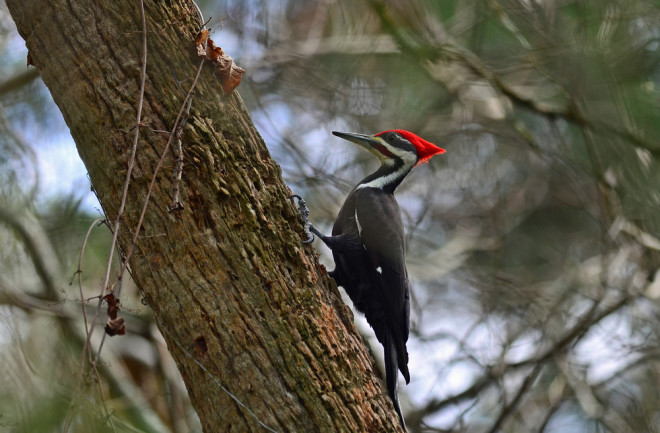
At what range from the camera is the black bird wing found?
3.29 meters

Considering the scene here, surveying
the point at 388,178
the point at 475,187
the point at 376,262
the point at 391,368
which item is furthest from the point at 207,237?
the point at 475,187

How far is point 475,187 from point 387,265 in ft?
10.8

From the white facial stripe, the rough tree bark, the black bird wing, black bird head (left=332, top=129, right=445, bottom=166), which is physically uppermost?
black bird head (left=332, top=129, right=445, bottom=166)

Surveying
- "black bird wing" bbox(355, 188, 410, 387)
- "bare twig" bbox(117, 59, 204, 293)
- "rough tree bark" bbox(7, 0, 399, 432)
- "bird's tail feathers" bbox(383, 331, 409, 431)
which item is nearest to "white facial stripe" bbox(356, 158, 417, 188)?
"black bird wing" bbox(355, 188, 410, 387)

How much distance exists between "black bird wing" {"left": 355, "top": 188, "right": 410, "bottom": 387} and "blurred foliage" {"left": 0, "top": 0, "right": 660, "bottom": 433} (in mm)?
1254

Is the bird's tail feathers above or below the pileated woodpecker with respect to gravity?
below

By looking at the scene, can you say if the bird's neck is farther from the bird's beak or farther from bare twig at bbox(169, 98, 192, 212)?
bare twig at bbox(169, 98, 192, 212)

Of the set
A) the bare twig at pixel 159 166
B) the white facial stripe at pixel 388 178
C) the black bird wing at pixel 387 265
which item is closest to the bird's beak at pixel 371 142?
the white facial stripe at pixel 388 178

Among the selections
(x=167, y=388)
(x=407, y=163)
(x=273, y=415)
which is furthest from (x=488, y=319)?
(x=273, y=415)

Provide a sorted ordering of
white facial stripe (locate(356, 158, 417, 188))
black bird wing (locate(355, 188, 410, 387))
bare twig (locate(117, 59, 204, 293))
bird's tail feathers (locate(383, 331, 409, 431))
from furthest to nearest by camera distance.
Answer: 1. white facial stripe (locate(356, 158, 417, 188))
2. black bird wing (locate(355, 188, 410, 387))
3. bird's tail feathers (locate(383, 331, 409, 431))
4. bare twig (locate(117, 59, 204, 293))

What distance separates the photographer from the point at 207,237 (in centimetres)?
219

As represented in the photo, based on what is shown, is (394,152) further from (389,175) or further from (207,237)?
(207,237)

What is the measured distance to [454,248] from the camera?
19.9 feet

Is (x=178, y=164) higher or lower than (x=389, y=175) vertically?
lower
